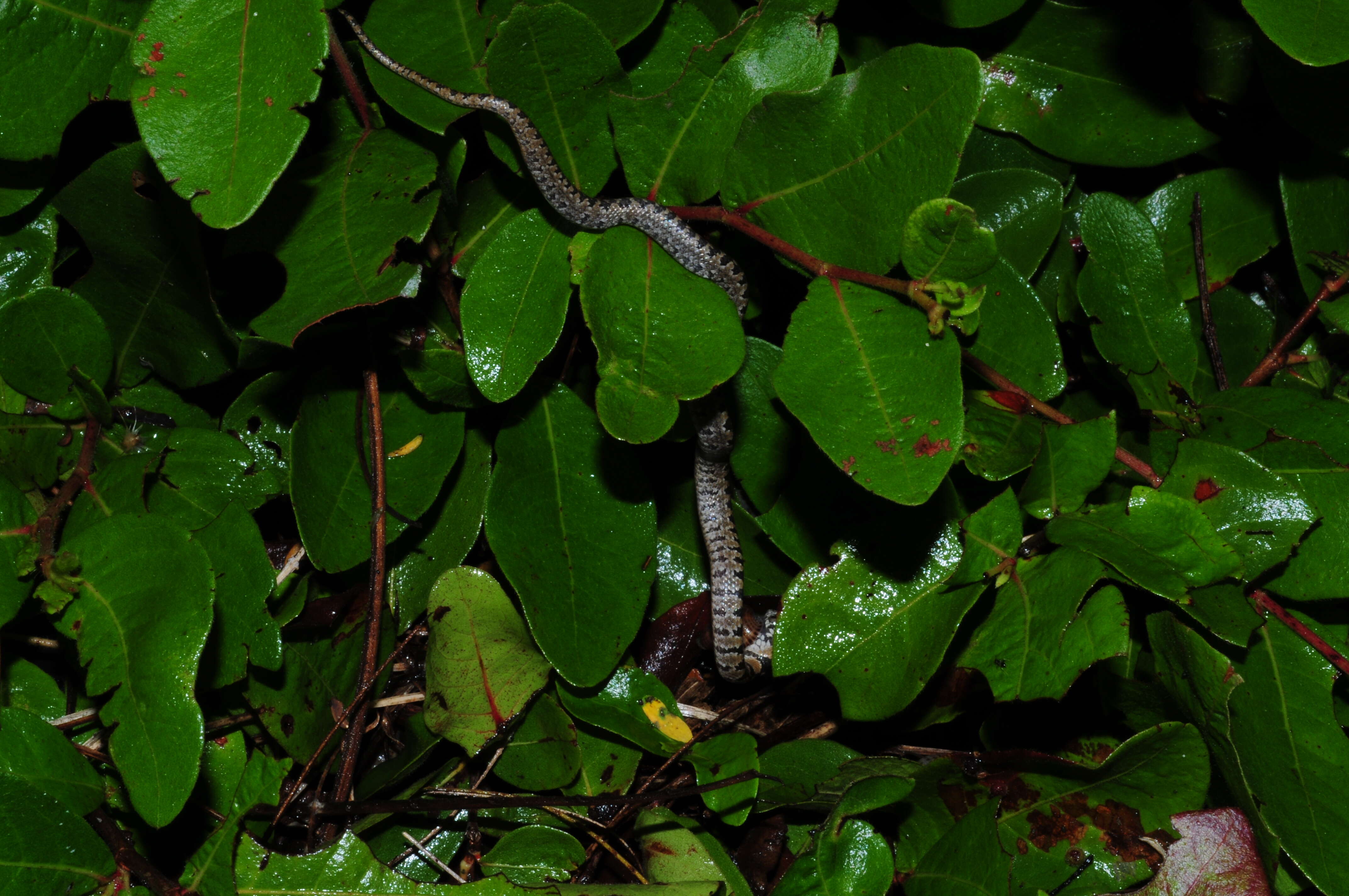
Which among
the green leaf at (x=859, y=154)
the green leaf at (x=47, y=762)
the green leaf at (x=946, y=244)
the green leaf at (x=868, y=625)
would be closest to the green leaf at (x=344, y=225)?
the green leaf at (x=859, y=154)

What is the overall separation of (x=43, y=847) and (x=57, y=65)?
2.20 meters

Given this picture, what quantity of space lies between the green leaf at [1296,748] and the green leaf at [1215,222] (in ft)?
4.42

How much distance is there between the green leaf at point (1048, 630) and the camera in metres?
2.89

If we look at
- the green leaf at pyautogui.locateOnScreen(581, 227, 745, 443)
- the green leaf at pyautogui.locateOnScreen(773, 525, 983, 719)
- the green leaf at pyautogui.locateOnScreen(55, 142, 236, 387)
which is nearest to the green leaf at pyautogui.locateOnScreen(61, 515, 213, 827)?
the green leaf at pyautogui.locateOnScreen(55, 142, 236, 387)

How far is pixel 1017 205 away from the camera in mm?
3342

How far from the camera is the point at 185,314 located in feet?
10.7

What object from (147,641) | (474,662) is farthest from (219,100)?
(474,662)

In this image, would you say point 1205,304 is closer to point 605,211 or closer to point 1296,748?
point 1296,748

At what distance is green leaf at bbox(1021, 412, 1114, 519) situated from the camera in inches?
116

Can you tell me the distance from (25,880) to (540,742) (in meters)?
1.54

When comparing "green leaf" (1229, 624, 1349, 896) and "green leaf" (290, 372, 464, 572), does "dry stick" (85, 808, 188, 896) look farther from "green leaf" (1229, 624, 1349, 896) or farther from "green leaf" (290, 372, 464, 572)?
"green leaf" (1229, 624, 1349, 896)

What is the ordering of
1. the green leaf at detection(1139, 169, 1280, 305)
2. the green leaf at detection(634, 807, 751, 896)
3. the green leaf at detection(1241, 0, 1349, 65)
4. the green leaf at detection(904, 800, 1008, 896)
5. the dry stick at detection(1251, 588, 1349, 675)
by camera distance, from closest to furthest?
the green leaf at detection(1241, 0, 1349, 65), the green leaf at detection(904, 800, 1008, 896), the dry stick at detection(1251, 588, 1349, 675), the green leaf at detection(634, 807, 751, 896), the green leaf at detection(1139, 169, 1280, 305)

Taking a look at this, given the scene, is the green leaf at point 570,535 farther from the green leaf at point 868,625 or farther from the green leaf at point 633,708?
the green leaf at point 868,625

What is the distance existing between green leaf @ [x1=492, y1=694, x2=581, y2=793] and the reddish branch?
1.59 m
